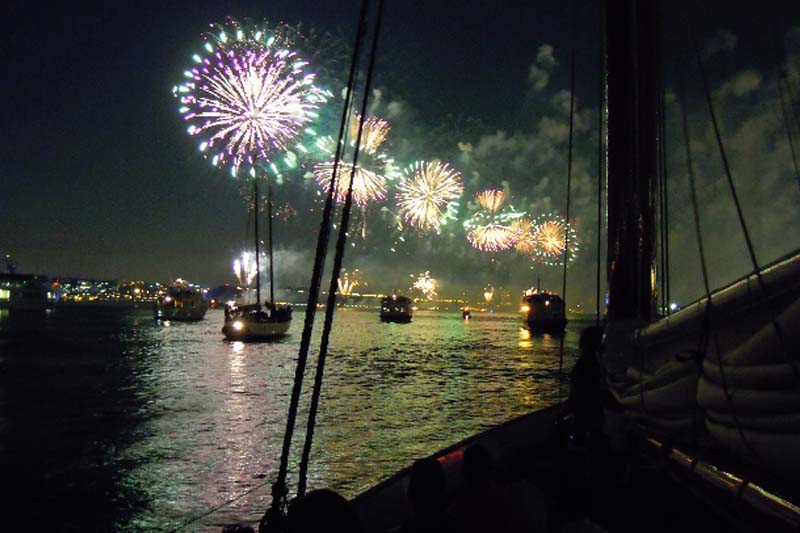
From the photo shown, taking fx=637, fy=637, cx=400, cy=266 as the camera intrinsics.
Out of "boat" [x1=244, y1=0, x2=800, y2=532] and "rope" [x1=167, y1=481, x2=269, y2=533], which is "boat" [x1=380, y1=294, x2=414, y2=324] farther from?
"boat" [x1=244, y1=0, x2=800, y2=532]

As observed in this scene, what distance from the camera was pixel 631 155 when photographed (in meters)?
6.47

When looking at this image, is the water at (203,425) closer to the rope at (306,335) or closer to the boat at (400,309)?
the rope at (306,335)

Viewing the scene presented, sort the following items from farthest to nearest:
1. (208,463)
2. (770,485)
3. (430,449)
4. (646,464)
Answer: (430,449) → (208,463) → (646,464) → (770,485)

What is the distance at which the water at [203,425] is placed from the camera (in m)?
11.6

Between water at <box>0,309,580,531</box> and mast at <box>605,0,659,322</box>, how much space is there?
23.7 ft

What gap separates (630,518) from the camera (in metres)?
5.22

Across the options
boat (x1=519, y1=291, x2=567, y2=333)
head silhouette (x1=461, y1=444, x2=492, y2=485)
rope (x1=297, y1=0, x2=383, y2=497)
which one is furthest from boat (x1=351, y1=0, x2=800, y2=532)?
boat (x1=519, y1=291, x2=567, y2=333)

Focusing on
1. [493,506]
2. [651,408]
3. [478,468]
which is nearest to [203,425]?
[478,468]

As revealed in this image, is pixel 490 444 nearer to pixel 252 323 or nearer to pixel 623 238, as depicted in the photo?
pixel 623 238

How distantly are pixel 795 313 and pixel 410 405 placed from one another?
20284mm

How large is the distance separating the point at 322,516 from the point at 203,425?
1700 cm

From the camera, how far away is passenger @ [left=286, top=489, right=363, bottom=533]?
2.83 metres

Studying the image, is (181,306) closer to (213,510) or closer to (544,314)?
(544,314)

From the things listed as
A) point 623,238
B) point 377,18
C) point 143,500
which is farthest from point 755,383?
point 143,500
